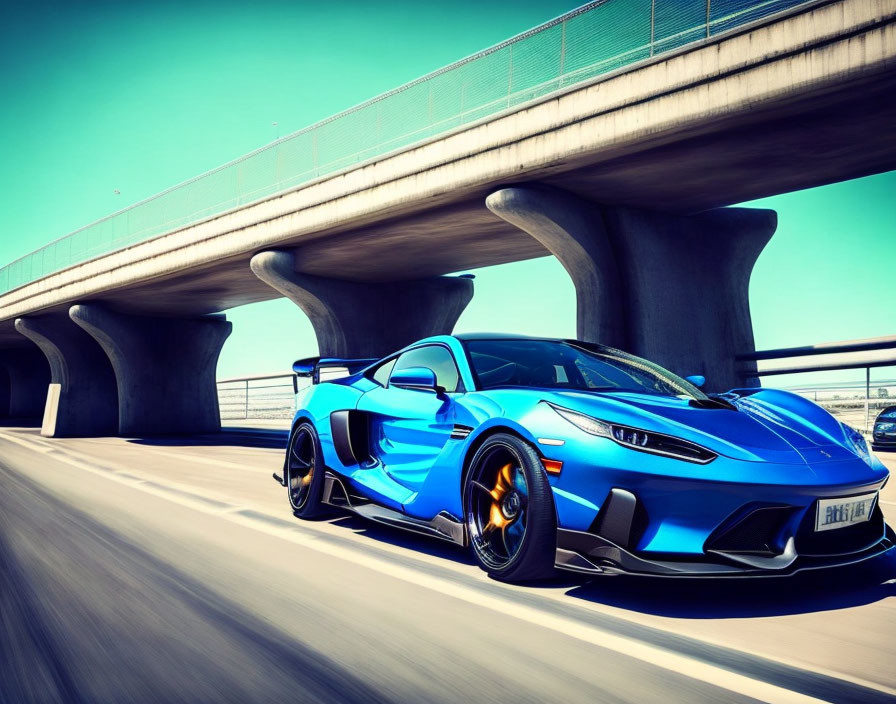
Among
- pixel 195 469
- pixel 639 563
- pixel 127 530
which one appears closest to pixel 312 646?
pixel 639 563

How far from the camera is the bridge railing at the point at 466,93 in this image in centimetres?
1120

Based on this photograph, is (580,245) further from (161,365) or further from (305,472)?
(161,365)

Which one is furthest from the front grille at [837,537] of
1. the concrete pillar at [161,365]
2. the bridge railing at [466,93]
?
the concrete pillar at [161,365]

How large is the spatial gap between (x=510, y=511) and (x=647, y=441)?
838 millimetres

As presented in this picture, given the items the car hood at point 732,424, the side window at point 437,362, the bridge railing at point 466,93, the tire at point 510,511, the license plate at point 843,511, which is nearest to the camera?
the license plate at point 843,511

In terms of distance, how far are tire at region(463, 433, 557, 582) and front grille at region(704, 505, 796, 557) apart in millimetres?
724

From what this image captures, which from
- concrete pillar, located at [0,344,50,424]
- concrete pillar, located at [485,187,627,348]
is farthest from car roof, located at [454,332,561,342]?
concrete pillar, located at [0,344,50,424]

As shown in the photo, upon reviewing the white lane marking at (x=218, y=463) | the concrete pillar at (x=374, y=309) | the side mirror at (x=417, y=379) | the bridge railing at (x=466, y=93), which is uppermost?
the bridge railing at (x=466, y=93)

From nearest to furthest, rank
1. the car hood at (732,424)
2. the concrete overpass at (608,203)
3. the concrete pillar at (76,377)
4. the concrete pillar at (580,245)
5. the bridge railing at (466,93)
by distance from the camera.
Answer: the car hood at (732,424), the concrete overpass at (608,203), the bridge railing at (466,93), the concrete pillar at (580,245), the concrete pillar at (76,377)

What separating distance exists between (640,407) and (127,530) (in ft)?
12.7

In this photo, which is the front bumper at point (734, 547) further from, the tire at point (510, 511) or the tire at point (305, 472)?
the tire at point (305, 472)

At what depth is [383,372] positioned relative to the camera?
5.61 m

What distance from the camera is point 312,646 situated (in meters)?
2.96

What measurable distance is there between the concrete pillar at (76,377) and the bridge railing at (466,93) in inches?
379
